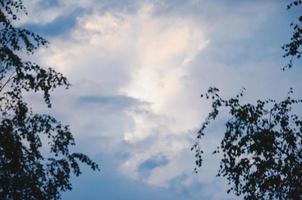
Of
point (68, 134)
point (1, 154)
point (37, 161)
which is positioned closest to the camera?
point (1, 154)

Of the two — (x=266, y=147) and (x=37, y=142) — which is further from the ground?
(x=266, y=147)

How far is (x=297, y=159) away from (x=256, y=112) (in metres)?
2.27

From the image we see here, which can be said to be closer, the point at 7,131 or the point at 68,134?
the point at 7,131

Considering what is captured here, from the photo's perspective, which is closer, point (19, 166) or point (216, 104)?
point (19, 166)

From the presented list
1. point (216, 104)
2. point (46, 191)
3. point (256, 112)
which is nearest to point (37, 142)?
point (46, 191)

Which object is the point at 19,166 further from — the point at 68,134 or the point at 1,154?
the point at 68,134

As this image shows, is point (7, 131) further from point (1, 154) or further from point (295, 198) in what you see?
point (295, 198)

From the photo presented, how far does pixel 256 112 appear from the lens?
715 inches

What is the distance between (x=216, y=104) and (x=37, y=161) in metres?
7.13

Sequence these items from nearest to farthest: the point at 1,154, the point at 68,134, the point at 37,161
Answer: the point at 1,154, the point at 37,161, the point at 68,134

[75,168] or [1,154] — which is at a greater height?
[75,168]

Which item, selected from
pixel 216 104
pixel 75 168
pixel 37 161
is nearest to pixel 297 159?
pixel 216 104

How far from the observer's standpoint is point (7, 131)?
14664 millimetres

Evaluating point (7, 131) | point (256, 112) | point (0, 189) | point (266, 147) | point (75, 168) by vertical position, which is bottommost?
point (0, 189)
